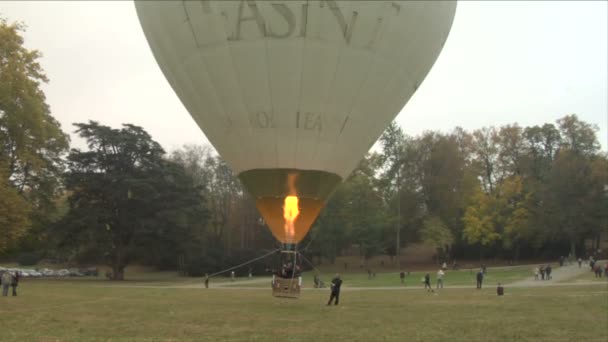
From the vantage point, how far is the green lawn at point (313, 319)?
10.3 metres

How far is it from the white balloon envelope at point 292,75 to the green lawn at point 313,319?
7.44 feet

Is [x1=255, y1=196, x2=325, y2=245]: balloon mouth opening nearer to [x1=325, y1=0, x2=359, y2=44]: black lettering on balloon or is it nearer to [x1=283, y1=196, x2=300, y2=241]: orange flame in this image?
[x1=283, y1=196, x2=300, y2=241]: orange flame

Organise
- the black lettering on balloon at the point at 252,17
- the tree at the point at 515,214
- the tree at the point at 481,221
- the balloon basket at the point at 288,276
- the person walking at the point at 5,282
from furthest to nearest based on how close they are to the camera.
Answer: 1. the tree at the point at 481,221
2. the tree at the point at 515,214
3. the person walking at the point at 5,282
4. the balloon basket at the point at 288,276
5. the black lettering on balloon at the point at 252,17

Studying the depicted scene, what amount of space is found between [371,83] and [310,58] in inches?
56.2

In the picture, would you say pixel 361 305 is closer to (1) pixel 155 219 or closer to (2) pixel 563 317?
(2) pixel 563 317

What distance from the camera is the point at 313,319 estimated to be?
42.2 ft

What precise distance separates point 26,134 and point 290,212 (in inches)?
907

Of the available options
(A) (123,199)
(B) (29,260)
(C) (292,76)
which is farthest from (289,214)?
(B) (29,260)

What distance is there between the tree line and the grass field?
9249 millimetres

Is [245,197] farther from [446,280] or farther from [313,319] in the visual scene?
[313,319]

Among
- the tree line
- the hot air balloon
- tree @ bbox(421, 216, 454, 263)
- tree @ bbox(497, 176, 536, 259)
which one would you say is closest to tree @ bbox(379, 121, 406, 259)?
the tree line

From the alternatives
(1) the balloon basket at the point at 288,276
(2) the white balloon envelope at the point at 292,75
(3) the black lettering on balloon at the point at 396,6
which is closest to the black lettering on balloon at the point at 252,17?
(2) the white balloon envelope at the point at 292,75

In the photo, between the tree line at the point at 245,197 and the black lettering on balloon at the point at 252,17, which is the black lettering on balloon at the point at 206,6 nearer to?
the black lettering on balloon at the point at 252,17

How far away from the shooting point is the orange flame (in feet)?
37.2
